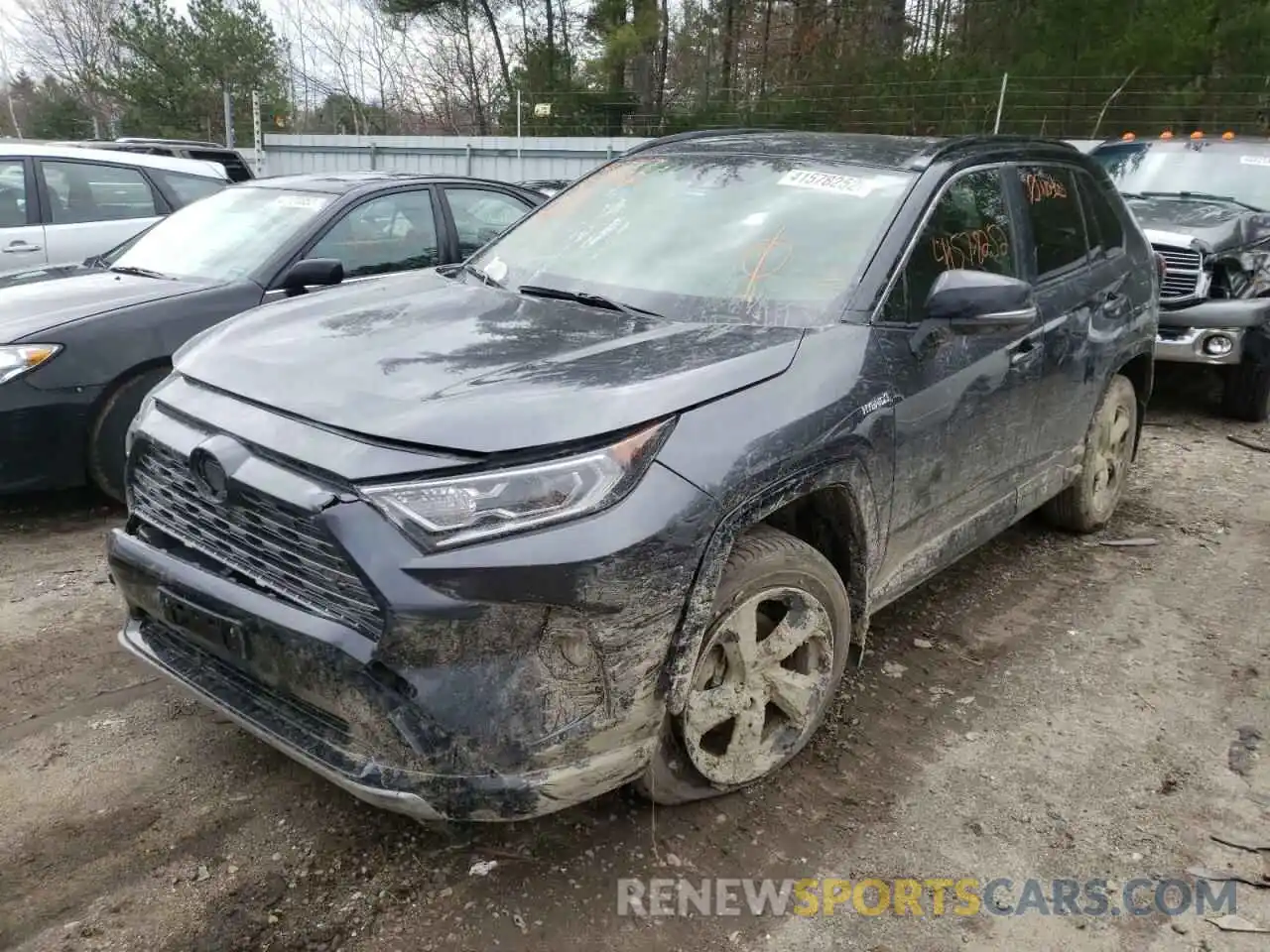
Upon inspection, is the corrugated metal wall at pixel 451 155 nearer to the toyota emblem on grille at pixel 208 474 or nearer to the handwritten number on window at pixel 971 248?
the handwritten number on window at pixel 971 248

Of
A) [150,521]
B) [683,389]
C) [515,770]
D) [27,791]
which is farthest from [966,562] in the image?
[27,791]

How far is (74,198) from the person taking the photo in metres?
7.15

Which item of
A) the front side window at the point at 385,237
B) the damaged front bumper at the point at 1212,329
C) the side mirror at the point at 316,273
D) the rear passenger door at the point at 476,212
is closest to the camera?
the side mirror at the point at 316,273

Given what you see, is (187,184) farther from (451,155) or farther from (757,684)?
(451,155)

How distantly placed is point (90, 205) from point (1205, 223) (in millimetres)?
8150

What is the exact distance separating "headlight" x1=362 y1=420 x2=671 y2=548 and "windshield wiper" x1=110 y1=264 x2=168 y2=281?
3.74 meters

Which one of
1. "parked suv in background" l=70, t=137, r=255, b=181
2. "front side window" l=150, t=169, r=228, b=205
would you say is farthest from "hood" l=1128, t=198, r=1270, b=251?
"parked suv in background" l=70, t=137, r=255, b=181

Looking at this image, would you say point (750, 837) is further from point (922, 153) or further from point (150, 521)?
point (922, 153)

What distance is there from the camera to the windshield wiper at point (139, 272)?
203 inches

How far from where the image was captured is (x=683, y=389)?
2367 millimetres

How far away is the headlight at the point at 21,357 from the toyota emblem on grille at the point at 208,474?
246cm

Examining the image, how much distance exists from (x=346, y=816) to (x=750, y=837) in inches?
44.0

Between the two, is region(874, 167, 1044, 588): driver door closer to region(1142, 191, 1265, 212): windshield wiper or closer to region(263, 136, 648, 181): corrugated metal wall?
region(1142, 191, 1265, 212): windshield wiper

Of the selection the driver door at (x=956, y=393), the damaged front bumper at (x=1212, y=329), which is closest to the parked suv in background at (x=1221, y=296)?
the damaged front bumper at (x=1212, y=329)
